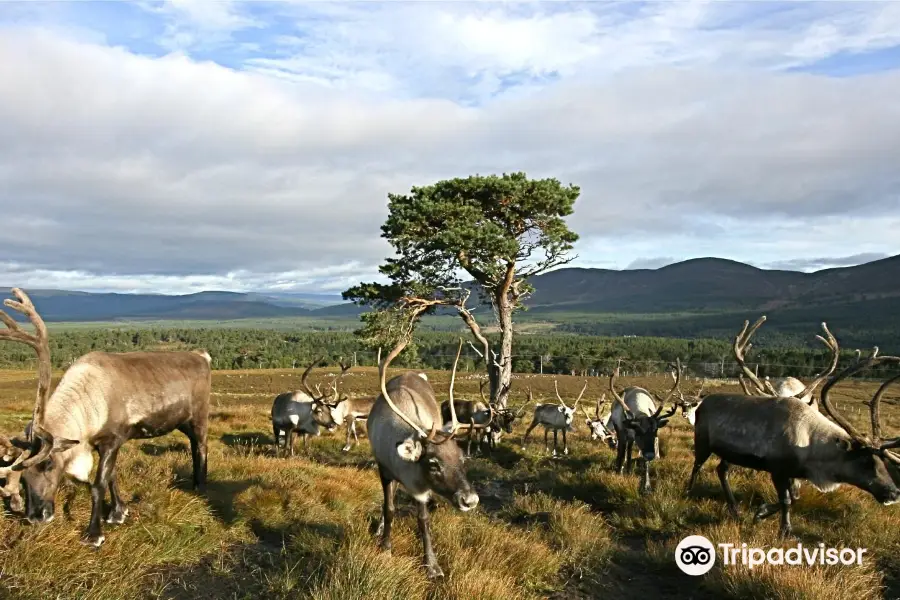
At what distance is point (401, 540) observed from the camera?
709 centimetres

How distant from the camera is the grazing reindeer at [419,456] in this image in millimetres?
5953

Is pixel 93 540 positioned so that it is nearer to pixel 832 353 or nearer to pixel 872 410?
pixel 872 410

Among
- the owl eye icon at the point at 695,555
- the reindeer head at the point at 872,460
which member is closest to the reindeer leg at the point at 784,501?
the reindeer head at the point at 872,460

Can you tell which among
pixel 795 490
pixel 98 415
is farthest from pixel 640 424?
→ pixel 98 415

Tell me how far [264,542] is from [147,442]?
1066 cm

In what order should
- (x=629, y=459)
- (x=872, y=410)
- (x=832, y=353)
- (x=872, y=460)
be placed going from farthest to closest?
(x=629, y=459)
(x=832, y=353)
(x=872, y=410)
(x=872, y=460)

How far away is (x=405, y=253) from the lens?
68.9ft

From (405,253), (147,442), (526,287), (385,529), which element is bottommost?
(147,442)

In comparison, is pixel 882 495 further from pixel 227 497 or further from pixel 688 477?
pixel 227 497

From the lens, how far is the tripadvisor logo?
22.2 ft

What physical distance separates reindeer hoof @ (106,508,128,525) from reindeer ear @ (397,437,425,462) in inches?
147

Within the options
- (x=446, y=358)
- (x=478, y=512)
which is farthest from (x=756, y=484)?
(x=446, y=358)

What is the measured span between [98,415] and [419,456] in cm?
415

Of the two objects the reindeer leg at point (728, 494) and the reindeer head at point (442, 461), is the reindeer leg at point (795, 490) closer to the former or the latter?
the reindeer leg at point (728, 494)
